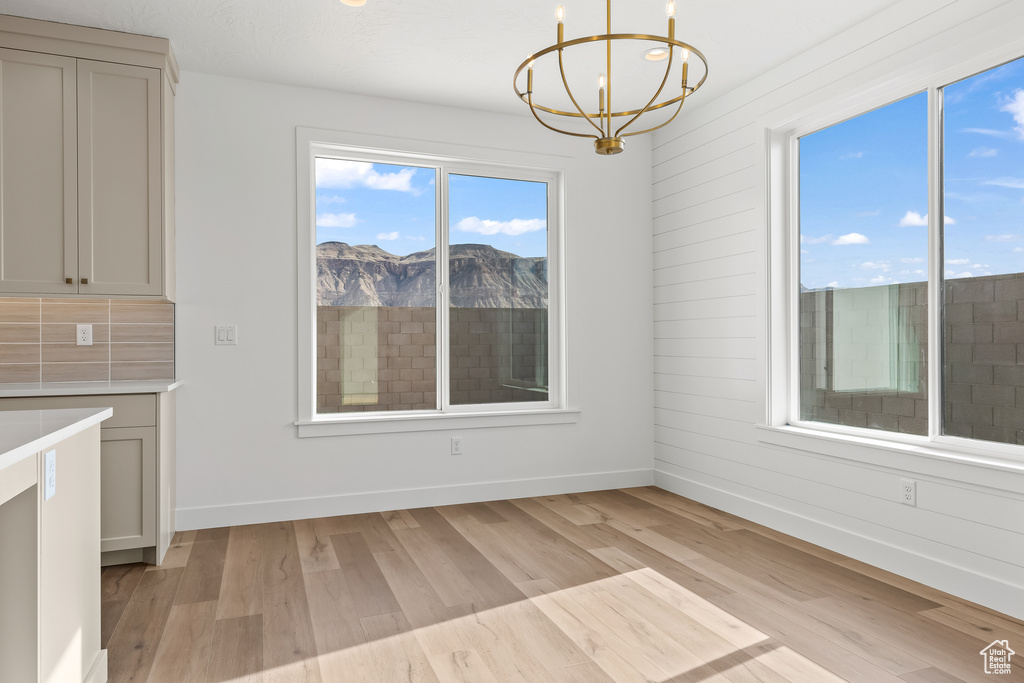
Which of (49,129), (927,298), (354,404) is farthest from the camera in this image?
(354,404)

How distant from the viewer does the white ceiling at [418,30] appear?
3.00m

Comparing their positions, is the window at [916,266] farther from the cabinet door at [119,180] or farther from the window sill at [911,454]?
the cabinet door at [119,180]

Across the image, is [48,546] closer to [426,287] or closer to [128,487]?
[128,487]

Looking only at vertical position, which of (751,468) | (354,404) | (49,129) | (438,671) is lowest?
(438,671)

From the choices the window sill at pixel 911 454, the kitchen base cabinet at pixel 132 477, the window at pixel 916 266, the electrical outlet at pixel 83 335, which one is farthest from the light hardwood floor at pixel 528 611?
the electrical outlet at pixel 83 335

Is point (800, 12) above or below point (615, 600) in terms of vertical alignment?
above

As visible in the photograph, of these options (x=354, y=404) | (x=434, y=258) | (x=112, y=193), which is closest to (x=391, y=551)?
(x=354, y=404)

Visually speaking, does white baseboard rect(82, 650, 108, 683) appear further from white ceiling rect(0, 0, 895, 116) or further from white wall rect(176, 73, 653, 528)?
white ceiling rect(0, 0, 895, 116)

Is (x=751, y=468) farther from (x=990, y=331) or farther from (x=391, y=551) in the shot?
(x=391, y=551)

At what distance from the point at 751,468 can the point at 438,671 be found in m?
2.45

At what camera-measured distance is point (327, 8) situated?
3.00 meters

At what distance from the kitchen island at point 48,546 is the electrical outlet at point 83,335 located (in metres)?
1.83

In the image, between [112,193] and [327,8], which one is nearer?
[327,8]

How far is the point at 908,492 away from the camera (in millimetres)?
2938
